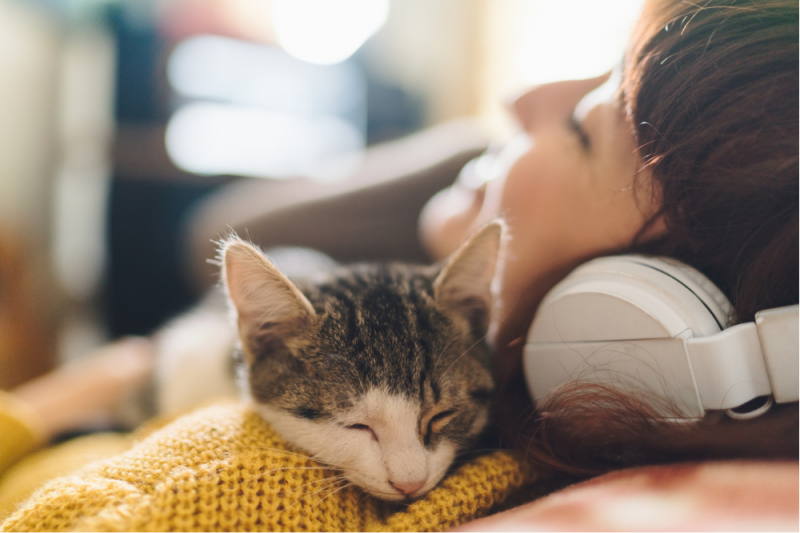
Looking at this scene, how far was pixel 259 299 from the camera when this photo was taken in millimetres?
729

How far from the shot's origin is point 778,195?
0.57 meters

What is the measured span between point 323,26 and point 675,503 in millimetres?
3669

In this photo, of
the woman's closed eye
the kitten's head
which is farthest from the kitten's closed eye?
the woman's closed eye

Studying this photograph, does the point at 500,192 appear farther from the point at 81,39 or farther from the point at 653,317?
the point at 81,39

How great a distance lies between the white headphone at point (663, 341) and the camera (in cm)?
53

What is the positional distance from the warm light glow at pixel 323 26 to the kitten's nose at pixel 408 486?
3496mm

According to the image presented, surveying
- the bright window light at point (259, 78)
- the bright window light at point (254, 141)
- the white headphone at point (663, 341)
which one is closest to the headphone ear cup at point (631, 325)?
the white headphone at point (663, 341)

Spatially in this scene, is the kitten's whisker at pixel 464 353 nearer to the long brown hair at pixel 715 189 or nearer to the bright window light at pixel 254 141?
the long brown hair at pixel 715 189

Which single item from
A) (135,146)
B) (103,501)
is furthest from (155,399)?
(135,146)

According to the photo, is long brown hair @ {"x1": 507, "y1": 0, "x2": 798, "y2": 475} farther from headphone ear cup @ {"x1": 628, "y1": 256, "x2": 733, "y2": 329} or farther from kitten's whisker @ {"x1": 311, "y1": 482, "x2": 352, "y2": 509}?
kitten's whisker @ {"x1": 311, "y1": 482, "x2": 352, "y2": 509}

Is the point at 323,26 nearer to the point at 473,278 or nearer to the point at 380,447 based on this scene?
the point at 473,278

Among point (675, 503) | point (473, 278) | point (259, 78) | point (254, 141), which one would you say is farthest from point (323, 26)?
point (675, 503)

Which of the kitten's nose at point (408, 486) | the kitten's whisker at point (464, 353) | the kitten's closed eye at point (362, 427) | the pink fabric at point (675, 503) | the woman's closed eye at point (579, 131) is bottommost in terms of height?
the kitten's nose at point (408, 486)

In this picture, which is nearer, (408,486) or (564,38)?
(408,486)
